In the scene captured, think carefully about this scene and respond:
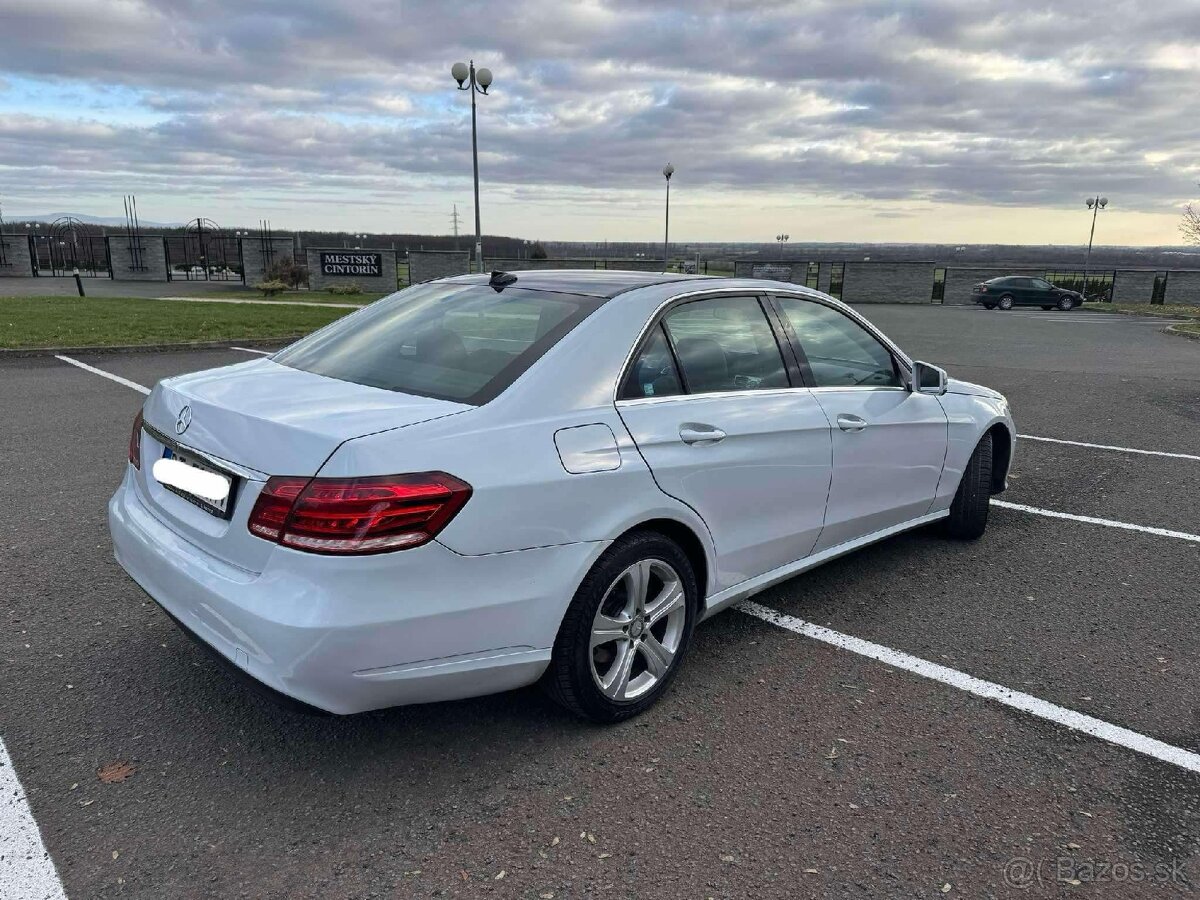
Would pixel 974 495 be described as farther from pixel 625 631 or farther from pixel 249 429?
pixel 249 429

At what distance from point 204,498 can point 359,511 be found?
0.67 m

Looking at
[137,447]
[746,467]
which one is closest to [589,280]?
[746,467]

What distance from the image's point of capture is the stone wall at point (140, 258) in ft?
124

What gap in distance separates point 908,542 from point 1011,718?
2.05m

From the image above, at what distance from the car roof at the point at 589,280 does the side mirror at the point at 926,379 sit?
132cm

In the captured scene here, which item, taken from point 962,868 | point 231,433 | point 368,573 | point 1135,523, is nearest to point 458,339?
point 231,433

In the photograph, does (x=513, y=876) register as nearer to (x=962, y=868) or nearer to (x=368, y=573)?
(x=368, y=573)

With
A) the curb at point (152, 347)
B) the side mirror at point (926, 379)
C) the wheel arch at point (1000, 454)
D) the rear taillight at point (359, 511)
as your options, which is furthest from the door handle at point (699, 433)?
the curb at point (152, 347)

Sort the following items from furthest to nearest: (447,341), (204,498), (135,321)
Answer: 1. (135,321)
2. (447,341)
3. (204,498)

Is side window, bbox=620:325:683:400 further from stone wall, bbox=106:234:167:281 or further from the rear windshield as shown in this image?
stone wall, bbox=106:234:167:281

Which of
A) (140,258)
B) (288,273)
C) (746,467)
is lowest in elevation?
(746,467)

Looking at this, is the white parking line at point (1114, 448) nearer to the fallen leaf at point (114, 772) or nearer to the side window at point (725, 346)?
the side window at point (725, 346)

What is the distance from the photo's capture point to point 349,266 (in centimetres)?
3322

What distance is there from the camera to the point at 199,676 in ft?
10.9
